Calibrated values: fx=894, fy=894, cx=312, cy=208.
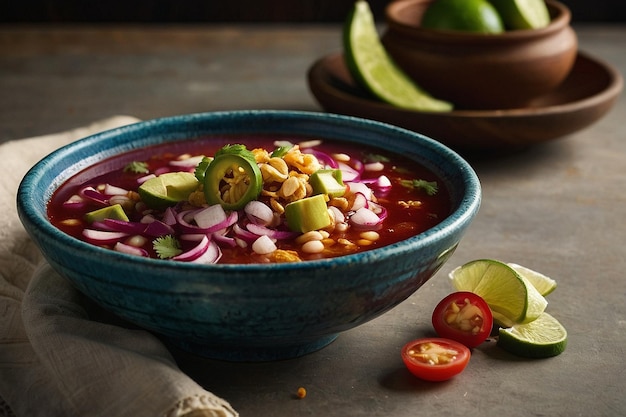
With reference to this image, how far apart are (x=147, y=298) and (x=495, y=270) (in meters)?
0.79

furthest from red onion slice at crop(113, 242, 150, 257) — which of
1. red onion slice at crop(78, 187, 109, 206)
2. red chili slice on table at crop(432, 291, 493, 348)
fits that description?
red chili slice on table at crop(432, 291, 493, 348)

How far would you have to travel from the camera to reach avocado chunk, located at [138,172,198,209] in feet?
6.04

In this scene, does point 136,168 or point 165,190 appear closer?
point 165,190

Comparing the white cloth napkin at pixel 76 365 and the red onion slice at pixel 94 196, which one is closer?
the white cloth napkin at pixel 76 365

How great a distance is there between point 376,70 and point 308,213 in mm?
1588

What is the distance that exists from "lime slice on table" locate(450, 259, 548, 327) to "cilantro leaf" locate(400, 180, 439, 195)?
7.3 inches

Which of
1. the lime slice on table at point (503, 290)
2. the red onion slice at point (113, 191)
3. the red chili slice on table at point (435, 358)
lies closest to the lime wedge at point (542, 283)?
the lime slice on table at point (503, 290)

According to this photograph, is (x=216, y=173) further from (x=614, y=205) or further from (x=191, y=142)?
(x=614, y=205)

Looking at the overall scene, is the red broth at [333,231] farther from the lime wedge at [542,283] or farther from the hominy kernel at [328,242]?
the lime wedge at [542,283]

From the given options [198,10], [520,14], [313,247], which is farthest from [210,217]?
[198,10]

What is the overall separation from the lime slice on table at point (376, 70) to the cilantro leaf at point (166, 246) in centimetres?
149

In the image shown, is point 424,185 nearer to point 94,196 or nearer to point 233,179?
point 233,179

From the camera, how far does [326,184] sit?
1.82 meters

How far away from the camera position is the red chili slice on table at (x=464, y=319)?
1.85 meters
